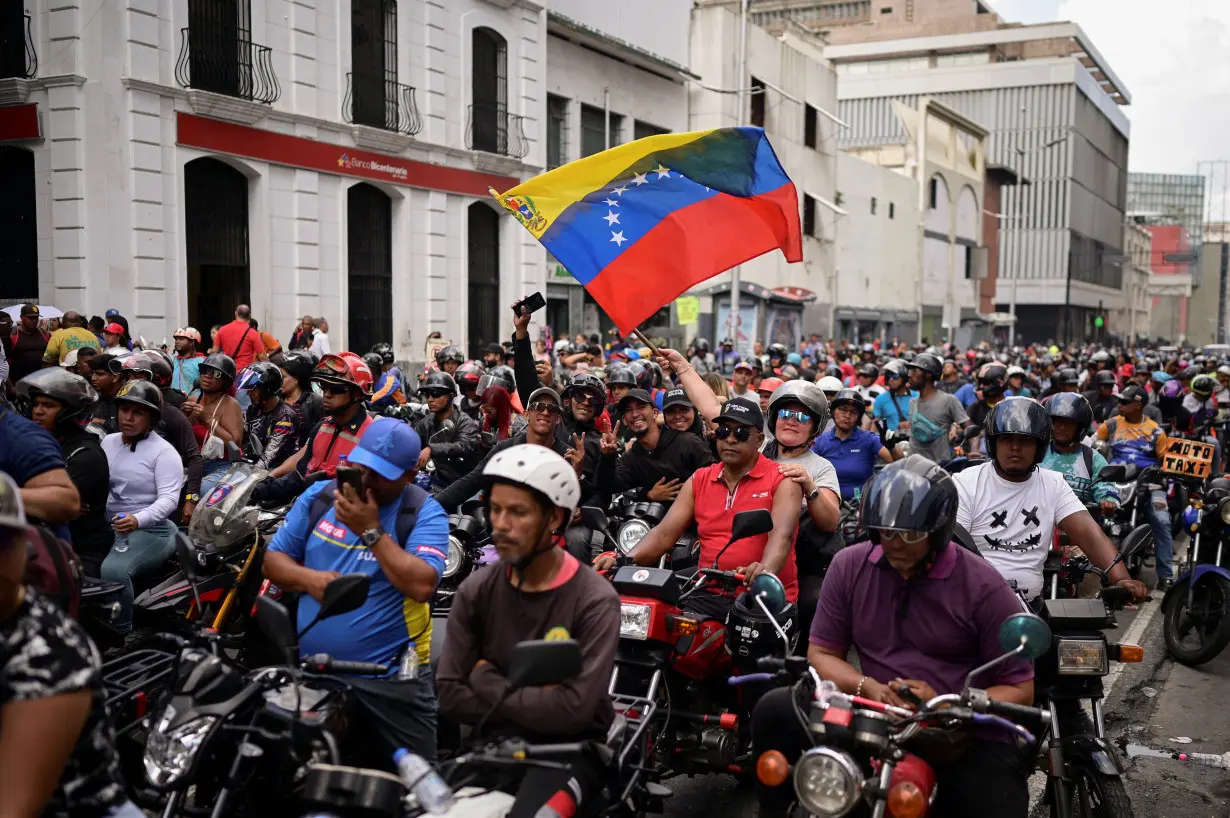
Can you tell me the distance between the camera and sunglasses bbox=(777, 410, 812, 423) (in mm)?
6945

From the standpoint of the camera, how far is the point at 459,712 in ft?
12.3

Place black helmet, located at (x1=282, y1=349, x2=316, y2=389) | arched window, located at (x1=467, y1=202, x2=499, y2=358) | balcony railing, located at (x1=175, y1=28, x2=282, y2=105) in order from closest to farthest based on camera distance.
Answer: black helmet, located at (x1=282, y1=349, x2=316, y2=389) < balcony railing, located at (x1=175, y1=28, x2=282, y2=105) < arched window, located at (x1=467, y1=202, x2=499, y2=358)

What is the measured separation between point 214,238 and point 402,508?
16.9 m

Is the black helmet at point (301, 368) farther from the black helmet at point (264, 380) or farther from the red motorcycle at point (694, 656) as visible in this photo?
the red motorcycle at point (694, 656)

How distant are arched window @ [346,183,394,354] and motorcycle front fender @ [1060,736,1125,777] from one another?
63.4ft

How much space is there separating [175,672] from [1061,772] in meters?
3.40

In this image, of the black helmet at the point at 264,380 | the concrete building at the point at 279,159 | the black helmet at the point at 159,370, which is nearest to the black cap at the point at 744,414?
the black helmet at the point at 264,380

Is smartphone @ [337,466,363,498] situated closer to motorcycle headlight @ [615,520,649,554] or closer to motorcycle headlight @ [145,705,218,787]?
motorcycle headlight @ [145,705,218,787]

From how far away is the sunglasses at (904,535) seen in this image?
12.7 ft

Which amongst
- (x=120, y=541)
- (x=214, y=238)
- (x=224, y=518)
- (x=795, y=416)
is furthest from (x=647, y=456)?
(x=214, y=238)

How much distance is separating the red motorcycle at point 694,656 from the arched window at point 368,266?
59.4ft

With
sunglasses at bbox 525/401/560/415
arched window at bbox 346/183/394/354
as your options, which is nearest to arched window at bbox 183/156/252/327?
arched window at bbox 346/183/394/354

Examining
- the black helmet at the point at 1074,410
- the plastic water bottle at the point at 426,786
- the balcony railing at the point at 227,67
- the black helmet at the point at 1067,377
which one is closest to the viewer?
the plastic water bottle at the point at 426,786

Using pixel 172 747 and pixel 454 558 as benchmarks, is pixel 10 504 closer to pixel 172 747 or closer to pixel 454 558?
pixel 172 747
